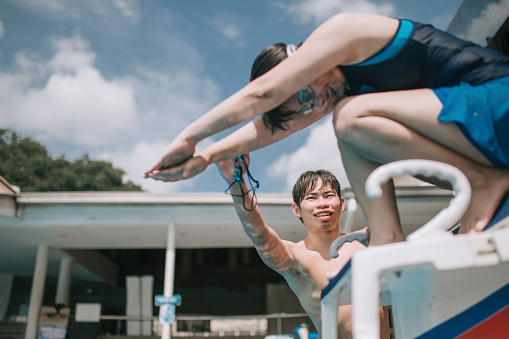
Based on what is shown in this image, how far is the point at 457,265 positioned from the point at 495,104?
47 centimetres

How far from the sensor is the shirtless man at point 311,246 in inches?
87.3

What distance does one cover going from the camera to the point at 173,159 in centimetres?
132

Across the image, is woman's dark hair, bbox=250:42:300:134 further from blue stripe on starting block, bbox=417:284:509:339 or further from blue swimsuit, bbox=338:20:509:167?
blue stripe on starting block, bbox=417:284:509:339

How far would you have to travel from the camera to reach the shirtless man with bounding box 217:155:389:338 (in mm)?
2217

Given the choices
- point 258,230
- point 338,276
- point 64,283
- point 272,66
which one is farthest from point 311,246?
point 64,283

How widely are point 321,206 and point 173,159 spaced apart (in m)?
1.33

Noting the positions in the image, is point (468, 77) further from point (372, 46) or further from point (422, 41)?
point (372, 46)

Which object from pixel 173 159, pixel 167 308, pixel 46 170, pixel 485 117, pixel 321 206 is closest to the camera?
pixel 485 117

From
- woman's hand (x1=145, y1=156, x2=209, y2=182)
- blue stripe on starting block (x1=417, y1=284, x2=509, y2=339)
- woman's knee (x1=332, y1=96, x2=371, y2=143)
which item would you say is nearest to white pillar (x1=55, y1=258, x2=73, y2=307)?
woman's hand (x1=145, y1=156, x2=209, y2=182)

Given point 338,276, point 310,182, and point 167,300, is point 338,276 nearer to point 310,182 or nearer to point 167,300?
point 310,182

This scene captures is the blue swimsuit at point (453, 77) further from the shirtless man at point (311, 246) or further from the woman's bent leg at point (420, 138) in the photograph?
the shirtless man at point (311, 246)

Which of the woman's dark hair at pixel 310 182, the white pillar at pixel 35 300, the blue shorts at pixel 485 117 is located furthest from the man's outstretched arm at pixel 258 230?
the white pillar at pixel 35 300

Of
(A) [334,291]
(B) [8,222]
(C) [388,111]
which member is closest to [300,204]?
(A) [334,291]

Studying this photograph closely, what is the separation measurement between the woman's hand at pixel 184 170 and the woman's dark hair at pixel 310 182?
1264mm
